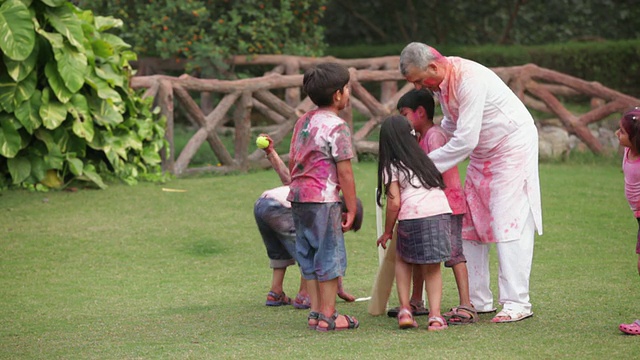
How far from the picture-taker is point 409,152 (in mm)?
4918

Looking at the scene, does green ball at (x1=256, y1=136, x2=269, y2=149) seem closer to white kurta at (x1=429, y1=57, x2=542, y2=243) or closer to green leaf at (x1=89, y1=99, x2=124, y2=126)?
white kurta at (x1=429, y1=57, x2=542, y2=243)

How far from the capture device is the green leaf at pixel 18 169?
9.16 meters

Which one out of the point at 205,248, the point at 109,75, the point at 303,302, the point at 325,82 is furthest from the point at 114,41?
the point at 325,82

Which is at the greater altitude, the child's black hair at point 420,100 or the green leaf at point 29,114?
the child's black hair at point 420,100

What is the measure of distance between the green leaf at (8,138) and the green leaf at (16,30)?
2.13 feet

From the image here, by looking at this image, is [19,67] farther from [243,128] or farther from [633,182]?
[633,182]

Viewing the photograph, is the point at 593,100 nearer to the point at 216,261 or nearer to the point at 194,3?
the point at 194,3

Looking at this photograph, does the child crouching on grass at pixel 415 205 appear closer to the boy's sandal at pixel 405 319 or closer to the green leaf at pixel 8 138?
the boy's sandal at pixel 405 319

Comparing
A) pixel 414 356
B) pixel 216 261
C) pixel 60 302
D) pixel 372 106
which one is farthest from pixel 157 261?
pixel 372 106

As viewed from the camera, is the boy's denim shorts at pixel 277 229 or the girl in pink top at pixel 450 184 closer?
the girl in pink top at pixel 450 184

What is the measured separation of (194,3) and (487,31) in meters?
9.80

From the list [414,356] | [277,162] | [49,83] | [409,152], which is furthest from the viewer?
[49,83]

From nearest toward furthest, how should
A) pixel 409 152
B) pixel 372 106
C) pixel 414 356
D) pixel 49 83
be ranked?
pixel 414 356 < pixel 409 152 < pixel 49 83 < pixel 372 106

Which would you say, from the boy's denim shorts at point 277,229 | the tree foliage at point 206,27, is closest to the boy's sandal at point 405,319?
the boy's denim shorts at point 277,229
